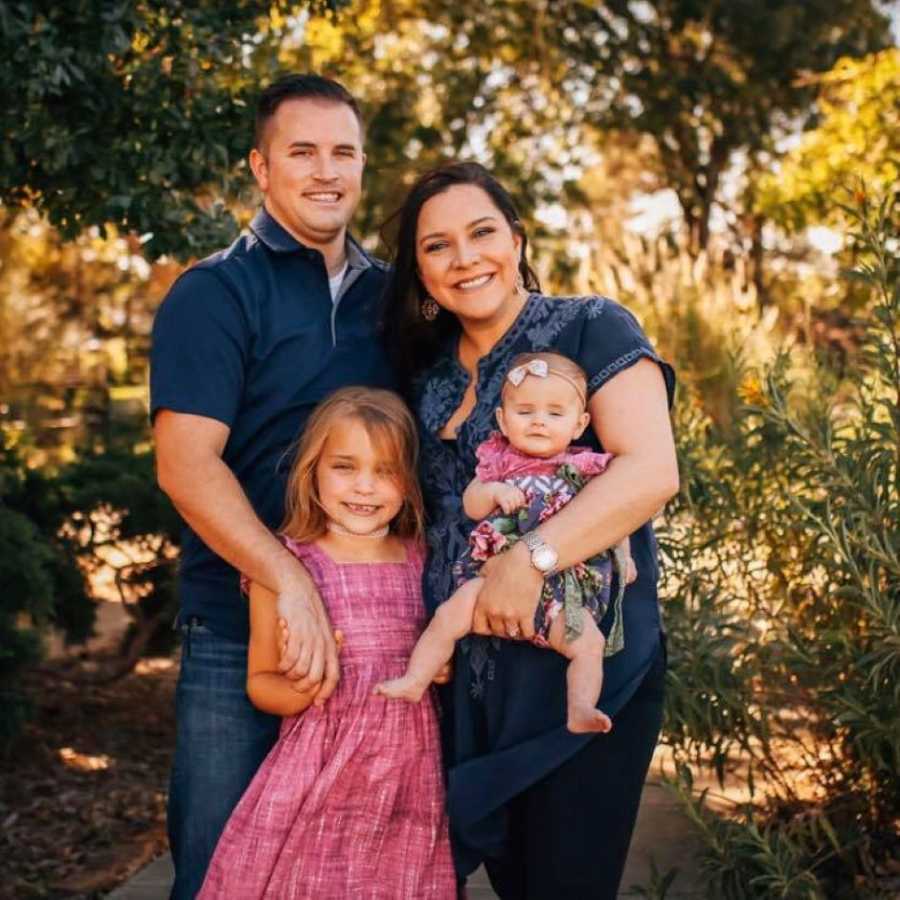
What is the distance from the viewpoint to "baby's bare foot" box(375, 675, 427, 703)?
3.06 metres

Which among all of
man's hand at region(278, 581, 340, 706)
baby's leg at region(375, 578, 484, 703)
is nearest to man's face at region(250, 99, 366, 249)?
man's hand at region(278, 581, 340, 706)

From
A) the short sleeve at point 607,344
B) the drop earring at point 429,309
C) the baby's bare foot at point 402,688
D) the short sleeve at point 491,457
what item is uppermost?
the drop earring at point 429,309

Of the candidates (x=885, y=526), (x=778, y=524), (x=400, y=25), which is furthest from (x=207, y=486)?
(x=400, y=25)

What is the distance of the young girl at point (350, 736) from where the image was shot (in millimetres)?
3201

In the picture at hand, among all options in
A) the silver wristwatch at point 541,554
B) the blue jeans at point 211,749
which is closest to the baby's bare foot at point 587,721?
the silver wristwatch at point 541,554

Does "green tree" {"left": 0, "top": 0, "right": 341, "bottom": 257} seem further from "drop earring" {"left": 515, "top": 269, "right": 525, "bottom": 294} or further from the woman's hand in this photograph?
the woman's hand

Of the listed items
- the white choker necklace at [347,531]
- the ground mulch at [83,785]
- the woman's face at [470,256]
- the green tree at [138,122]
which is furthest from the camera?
the ground mulch at [83,785]

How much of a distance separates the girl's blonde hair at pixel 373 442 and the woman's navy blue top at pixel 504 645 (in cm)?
6

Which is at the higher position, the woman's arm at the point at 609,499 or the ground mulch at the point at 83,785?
the woman's arm at the point at 609,499

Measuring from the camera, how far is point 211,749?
344 cm

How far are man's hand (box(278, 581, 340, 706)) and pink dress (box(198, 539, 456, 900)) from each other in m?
0.08

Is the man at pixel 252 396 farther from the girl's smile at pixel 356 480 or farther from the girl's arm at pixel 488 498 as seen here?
the girl's arm at pixel 488 498

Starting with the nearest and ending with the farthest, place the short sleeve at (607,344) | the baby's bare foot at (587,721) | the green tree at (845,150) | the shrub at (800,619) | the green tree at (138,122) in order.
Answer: the baby's bare foot at (587,721) < the short sleeve at (607,344) < the shrub at (800,619) < the green tree at (138,122) < the green tree at (845,150)

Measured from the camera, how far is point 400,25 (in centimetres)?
1650
